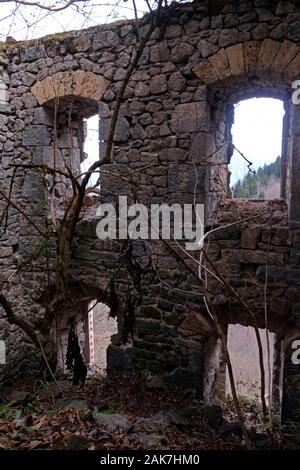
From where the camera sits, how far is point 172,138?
12.1 ft

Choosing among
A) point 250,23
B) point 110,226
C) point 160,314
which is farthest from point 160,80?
point 160,314

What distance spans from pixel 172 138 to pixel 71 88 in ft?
4.76

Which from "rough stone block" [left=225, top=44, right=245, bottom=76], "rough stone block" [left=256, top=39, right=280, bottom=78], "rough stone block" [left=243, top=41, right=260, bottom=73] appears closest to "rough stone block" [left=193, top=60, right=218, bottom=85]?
"rough stone block" [left=225, top=44, right=245, bottom=76]

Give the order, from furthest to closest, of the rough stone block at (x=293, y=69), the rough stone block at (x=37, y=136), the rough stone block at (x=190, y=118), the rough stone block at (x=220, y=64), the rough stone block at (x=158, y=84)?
the rough stone block at (x=37, y=136)
the rough stone block at (x=158, y=84)
the rough stone block at (x=190, y=118)
the rough stone block at (x=220, y=64)
the rough stone block at (x=293, y=69)

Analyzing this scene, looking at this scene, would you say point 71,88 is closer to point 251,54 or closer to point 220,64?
point 220,64

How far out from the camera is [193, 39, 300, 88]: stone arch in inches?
124

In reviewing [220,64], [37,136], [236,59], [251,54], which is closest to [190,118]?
[220,64]

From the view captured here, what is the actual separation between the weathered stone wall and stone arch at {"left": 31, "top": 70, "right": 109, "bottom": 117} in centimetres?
2

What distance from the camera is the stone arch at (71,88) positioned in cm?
404

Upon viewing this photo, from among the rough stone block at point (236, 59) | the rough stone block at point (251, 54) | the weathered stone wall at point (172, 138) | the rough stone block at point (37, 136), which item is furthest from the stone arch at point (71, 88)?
the rough stone block at point (251, 54)

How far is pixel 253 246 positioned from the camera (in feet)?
11.2

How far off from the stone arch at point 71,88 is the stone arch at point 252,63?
1197 millimetres

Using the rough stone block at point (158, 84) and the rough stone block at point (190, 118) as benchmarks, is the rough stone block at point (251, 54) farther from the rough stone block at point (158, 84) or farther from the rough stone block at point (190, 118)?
the rough stone block at point (158, 84)
